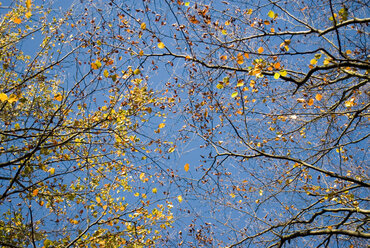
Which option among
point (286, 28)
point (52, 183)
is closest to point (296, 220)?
point (286, 28)

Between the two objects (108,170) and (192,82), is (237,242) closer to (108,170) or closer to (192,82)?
(192,82)

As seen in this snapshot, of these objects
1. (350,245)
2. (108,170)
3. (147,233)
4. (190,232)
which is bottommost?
(350,245)

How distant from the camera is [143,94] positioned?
23.1 feet

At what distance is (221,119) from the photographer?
6.48 m

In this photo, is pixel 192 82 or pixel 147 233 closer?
pixel 192 82

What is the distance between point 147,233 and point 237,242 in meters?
3.16

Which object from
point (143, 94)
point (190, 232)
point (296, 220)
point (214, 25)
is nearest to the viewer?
point (296, 220)

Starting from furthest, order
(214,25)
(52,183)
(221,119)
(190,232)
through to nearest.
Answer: (221,119) → (190,232) → (52,183) → (214,25)

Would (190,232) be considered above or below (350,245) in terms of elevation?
above

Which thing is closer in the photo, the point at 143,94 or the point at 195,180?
the point at 195,180

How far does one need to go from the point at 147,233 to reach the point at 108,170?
202 centimetres

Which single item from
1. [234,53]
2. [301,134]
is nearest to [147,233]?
[301,134]

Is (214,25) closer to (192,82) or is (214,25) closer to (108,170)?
(192,82)

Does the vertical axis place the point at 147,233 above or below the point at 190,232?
above
